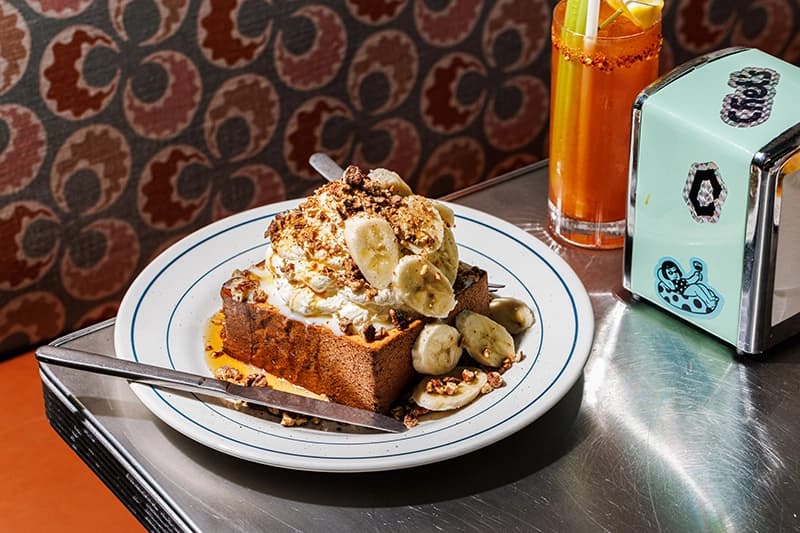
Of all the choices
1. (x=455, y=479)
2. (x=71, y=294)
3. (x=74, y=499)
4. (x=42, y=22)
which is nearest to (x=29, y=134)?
(x=42, y=22)

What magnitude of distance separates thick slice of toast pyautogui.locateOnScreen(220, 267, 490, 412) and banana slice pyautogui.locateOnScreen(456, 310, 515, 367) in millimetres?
19

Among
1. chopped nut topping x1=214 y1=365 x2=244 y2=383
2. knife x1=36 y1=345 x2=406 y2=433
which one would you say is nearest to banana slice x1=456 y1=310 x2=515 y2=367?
knife x1=36 y1=345 x2=406 y2=433

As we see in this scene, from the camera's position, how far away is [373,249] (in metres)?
1.04

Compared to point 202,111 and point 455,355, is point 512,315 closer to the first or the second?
point 455,355

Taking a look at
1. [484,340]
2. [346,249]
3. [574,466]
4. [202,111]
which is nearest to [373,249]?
[346,249]

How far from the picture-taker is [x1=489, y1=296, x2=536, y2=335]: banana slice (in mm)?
1120

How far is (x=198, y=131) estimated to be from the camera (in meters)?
1.84

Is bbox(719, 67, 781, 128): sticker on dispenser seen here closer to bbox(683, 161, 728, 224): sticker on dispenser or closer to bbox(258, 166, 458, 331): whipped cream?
bbox(683, 161, 728, 224): sticker on dispenser

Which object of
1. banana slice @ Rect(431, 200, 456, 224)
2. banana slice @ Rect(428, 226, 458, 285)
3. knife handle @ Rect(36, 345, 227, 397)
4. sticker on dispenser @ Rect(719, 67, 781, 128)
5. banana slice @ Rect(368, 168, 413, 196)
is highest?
sticker on dispenser @ Rect(719, 67, 781, 128)

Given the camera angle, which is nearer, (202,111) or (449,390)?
(449,390)

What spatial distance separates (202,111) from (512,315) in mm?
869

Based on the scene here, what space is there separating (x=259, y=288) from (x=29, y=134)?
73 centimetres

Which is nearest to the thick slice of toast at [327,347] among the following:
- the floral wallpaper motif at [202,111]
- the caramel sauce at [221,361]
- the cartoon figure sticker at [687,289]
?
the caramel sauce at [221,361]

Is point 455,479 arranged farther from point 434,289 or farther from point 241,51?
point 241,51
